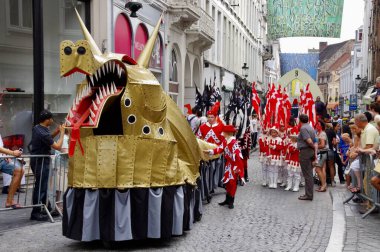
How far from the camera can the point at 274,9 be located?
21312mm

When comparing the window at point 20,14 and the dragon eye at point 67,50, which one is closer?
the dragon eye at point 67,50

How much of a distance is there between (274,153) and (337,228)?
176 inches

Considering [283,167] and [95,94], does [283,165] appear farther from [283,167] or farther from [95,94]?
[95,94]

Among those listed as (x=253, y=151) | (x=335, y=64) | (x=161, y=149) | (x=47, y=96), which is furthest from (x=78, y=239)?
(x=335, y=64)

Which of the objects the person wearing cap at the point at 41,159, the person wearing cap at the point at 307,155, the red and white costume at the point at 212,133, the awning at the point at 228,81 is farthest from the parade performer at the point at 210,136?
the awning at the point at 228,81

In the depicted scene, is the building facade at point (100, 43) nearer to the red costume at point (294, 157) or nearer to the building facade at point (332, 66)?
the red costume at point (294, 157)

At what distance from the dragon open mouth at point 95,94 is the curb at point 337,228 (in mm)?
3482

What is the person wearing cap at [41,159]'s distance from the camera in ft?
26.8

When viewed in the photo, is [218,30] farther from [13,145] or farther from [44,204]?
[44,204]

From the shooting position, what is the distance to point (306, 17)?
20.5 m

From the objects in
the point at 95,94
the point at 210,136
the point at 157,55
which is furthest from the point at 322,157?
the point at 157,55

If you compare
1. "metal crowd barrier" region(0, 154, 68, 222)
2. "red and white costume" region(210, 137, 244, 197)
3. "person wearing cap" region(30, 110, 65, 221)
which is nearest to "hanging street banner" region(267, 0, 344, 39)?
"red and white costume" region(210, 137, 244, 197)

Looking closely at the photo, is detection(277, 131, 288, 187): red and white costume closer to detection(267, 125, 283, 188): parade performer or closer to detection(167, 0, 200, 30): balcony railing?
detection(267, 125, 283, 188): parade performer

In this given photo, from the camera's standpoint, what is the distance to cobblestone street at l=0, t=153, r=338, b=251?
677 cm
